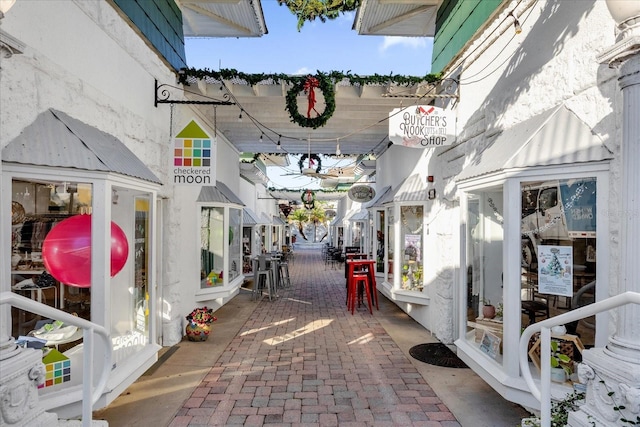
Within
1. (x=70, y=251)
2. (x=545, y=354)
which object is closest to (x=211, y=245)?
(x=70, y=251)

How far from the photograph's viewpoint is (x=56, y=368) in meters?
3.29

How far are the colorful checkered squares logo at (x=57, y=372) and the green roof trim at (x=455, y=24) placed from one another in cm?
583

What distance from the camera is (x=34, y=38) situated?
9.79 ft

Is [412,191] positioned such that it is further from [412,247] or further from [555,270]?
[555,270]

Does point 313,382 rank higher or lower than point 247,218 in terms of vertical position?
lower

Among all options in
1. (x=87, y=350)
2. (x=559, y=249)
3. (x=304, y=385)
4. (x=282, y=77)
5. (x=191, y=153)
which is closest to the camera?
(x=87, y=350)

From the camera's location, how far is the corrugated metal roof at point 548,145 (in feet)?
10.2

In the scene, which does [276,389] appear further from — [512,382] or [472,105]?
[472,105]

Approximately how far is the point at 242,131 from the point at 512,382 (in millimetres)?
7714

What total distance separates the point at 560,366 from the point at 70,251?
4.41 m

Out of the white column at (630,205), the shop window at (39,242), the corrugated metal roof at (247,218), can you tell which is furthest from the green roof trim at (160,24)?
the corrugated metal roof at (247,218)

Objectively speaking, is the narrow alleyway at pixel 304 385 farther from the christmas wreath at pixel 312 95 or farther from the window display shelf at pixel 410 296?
the christmas wreath at pixel 312 95

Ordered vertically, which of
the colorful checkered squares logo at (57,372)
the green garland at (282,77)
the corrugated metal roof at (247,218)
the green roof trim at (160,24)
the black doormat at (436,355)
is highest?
the green roof trim at (160,24)

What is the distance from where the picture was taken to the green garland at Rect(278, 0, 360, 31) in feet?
31.2
